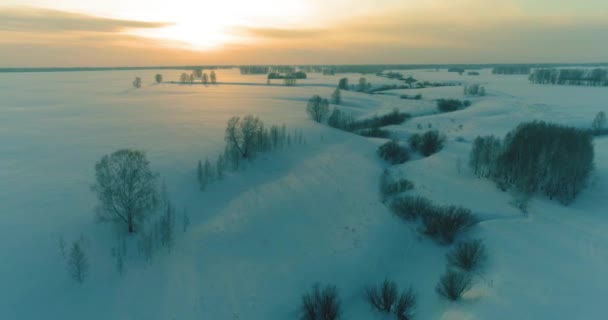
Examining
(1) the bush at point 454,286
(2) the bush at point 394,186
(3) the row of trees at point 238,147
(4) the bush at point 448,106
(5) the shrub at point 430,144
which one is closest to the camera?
(1) the bush at point 454,286

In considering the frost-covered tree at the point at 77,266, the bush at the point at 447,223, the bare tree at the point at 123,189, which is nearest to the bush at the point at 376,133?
the bush at the point at 447,223

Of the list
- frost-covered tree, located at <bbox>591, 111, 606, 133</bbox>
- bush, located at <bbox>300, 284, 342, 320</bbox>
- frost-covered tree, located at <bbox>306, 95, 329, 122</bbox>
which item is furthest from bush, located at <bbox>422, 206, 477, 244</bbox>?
frost-covered tree, located at <bbox>591, 111, 606, 133</bbox>

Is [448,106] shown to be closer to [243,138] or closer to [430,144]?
[430,144]

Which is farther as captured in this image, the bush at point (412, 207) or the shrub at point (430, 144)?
the shrub at point (430, 144)

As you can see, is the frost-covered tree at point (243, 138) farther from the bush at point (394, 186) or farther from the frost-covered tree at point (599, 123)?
the frost-covered tree at point (599, 123)

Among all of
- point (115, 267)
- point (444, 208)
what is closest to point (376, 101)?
point (444, 208)

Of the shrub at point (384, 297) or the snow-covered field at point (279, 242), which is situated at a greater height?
the snow-covered field at point (279, 242)
